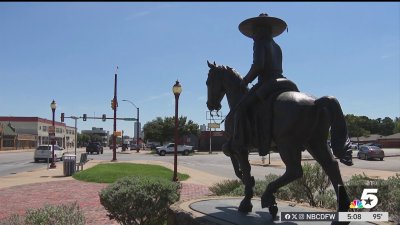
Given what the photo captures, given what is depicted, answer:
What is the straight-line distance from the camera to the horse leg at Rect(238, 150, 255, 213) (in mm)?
7164

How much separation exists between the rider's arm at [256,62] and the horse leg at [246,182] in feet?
4.04

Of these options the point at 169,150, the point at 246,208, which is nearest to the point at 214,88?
the point at 246,208

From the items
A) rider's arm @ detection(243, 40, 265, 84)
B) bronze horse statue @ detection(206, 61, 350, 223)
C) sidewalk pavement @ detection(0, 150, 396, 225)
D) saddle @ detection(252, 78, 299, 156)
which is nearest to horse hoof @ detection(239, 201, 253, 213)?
bronze horse statue @ detection(206, 61, 350, 223)

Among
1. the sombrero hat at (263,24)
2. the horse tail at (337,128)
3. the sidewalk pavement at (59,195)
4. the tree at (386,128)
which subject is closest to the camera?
the horse tail at (337,128)

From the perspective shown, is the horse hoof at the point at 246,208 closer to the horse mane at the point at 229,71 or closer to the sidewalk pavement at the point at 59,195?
the horse mane at the point at 229,71

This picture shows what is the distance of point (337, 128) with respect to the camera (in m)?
5.59

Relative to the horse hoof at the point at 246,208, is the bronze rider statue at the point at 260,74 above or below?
above

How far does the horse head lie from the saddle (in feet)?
3.96

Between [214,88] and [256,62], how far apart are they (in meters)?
1.16

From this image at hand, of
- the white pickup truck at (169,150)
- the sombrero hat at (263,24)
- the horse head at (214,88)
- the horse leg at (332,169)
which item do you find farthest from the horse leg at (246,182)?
the white pickup truck at (169,150)

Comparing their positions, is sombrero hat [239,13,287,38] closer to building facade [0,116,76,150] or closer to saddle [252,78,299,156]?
saddle [252,78,299,156]

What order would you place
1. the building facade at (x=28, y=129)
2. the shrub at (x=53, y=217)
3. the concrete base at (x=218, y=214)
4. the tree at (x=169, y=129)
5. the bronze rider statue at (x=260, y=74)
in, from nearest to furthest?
the concrete base at (x=218, y=214), the bronze rider statue at (x=260, y=74), the shrub at (x=53, y=217), the tree at (x=169, y=129), the building facade at (x=28, y=129)

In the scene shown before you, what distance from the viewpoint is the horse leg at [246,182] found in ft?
23.5

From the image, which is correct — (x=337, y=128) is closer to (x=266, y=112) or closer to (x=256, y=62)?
(x=266, y=112)
